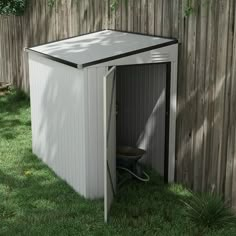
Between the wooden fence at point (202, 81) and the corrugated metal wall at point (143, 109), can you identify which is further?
the corrugated metal wall at point (143, 109)

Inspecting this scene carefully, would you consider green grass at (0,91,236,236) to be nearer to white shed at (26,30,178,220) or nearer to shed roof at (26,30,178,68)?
white shed at (26,30,178,220)

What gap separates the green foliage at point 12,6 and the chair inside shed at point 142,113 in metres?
5.32

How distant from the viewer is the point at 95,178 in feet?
25.1

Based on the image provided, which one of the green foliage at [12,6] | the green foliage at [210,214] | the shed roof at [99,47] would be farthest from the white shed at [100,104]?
the green foliage at [12,6]

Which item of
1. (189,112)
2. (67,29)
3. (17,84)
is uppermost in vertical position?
(67,29)

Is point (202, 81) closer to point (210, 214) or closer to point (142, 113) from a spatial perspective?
point (210, 214)

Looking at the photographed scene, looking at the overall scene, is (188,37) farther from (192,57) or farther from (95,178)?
(95,178)

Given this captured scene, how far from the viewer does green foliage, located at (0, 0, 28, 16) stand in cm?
1397

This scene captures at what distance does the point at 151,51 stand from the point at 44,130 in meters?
2.77

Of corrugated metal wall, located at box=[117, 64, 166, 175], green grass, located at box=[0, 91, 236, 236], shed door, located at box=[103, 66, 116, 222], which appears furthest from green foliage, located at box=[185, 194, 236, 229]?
corrugated metal wall, located at box=[117, 64, 166, 175]

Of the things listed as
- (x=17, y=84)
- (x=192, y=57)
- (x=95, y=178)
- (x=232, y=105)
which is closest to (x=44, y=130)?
(x=95, y=178)

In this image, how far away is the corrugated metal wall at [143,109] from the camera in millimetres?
8766

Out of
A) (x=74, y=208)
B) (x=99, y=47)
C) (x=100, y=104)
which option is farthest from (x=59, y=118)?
(x=74, y=208)

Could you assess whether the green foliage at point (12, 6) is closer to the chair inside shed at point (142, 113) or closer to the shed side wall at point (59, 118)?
the shed side wall at point (59, 118)
